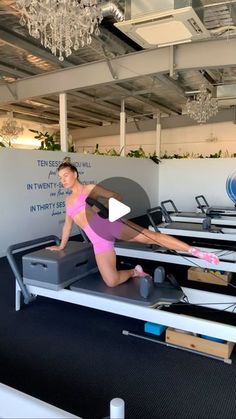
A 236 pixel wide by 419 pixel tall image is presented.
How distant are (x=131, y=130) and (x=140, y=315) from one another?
9783 mm

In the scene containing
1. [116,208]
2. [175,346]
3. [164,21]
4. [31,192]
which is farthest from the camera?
[31,192]

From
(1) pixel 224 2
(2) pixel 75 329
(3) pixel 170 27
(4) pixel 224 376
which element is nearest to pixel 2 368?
(2) pixel 75 329

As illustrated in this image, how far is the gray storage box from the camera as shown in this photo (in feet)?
7.79

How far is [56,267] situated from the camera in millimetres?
2355

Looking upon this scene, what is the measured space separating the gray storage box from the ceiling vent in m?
2.27

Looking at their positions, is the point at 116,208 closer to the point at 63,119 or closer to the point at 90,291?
the point at 90,291

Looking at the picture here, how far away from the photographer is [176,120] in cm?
1026

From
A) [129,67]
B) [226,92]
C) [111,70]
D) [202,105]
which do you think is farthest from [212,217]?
[111,70]

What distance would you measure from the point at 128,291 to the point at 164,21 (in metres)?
2.56

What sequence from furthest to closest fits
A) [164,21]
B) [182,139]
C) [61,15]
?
[182,139]
[164,21]
[61,15]

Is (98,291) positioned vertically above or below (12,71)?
below

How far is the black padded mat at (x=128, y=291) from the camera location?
215 cm

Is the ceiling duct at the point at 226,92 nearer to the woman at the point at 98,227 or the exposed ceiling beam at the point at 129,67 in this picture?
the exposed ceiling beam at the point at 129,67

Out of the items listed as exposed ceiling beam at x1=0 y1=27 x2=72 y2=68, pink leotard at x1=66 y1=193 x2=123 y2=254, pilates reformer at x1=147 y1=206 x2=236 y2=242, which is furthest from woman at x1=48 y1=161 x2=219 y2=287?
exposed ceiling beam at x1=0 y1=27 x2=72 y2=68
